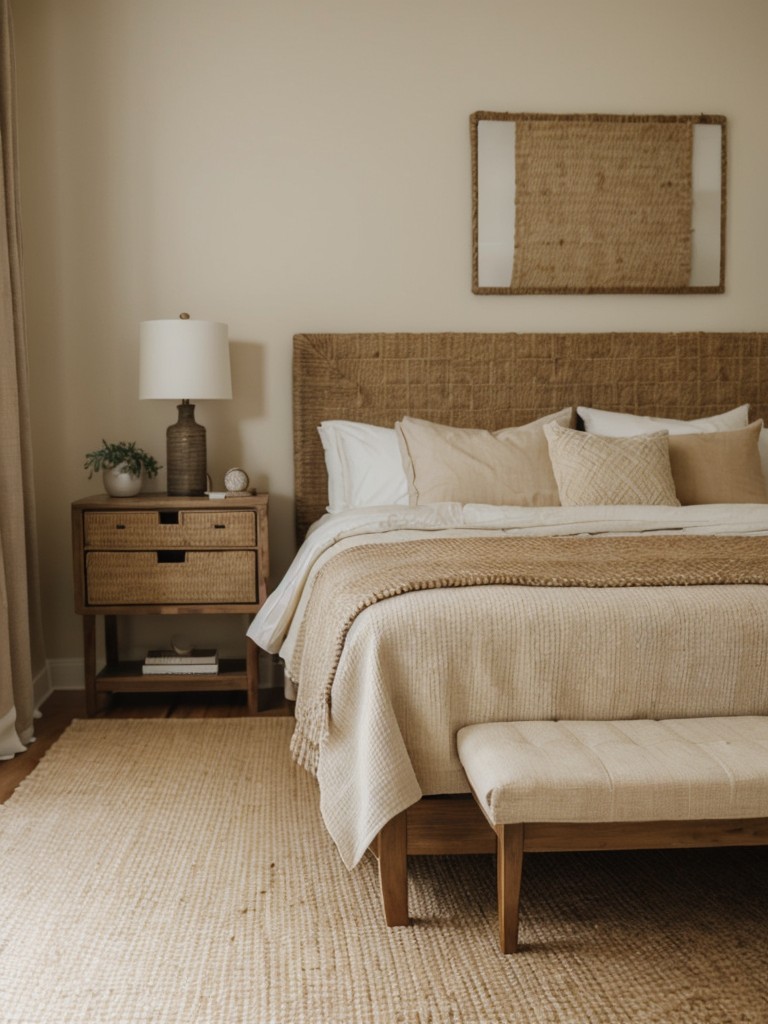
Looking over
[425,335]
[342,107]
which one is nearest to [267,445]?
[425,335]

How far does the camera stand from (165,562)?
3312mm

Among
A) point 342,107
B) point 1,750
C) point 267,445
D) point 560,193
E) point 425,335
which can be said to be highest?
point 342,107

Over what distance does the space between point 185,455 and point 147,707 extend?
93 cm

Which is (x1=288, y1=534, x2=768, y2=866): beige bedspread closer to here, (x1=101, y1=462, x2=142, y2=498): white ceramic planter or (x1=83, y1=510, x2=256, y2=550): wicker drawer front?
(x1=83, y1=510, x2=256, y2=550): wicker drawer front

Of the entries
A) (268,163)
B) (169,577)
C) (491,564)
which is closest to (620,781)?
(491,564)

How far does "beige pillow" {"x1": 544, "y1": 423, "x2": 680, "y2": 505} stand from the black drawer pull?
1.34 metres

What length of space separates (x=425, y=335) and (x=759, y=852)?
2.24m

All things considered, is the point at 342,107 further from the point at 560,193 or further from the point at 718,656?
the point at 718,656

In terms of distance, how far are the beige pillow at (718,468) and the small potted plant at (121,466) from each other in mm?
1902

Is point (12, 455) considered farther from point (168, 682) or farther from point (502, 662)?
point (502, 662)

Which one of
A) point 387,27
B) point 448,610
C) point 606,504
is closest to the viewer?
point 448,610

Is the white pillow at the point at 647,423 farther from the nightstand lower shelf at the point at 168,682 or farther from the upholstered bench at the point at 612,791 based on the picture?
Answer: the upholstered bench at the point at 612,791

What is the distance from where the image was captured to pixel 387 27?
12.0 ft

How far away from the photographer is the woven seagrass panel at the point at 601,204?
375 centimetres
